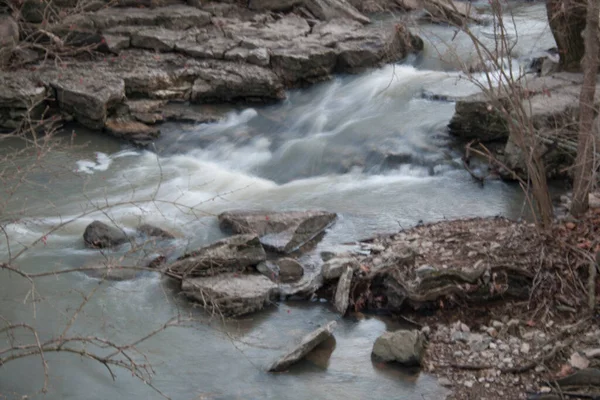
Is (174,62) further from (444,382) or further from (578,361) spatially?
(578,361)

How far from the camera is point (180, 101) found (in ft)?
38.8

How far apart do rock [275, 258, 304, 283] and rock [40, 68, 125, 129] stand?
4695mm

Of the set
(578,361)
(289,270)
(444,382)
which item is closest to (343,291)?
(289,270)

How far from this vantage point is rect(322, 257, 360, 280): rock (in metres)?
6.97

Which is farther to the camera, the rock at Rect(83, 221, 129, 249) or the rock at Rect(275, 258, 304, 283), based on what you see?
the rock at Rect(83, 221, 129, 249)

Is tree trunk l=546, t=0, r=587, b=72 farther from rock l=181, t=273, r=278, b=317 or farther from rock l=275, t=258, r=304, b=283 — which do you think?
rock l=181, t=273, r=278, b=317

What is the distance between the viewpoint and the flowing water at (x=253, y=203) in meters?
5.86

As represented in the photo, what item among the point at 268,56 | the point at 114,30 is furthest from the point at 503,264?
the point at 114,30

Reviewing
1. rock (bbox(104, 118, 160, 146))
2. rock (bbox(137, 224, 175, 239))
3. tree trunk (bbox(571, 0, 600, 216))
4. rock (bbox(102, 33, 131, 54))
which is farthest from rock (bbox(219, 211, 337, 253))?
rock (bbox(102, 33, 131, 54))

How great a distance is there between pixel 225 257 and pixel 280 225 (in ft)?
3.34

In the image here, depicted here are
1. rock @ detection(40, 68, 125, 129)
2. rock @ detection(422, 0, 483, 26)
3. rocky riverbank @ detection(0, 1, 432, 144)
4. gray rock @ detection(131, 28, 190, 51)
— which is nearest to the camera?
rock @ detection(422, 0, 483, 26)

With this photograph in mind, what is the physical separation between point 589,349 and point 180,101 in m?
7.71

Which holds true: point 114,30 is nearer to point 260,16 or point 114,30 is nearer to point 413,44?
point 260,16

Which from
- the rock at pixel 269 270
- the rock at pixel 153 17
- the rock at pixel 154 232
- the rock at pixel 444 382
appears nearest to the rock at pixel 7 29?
the rock at pixel 153 17
